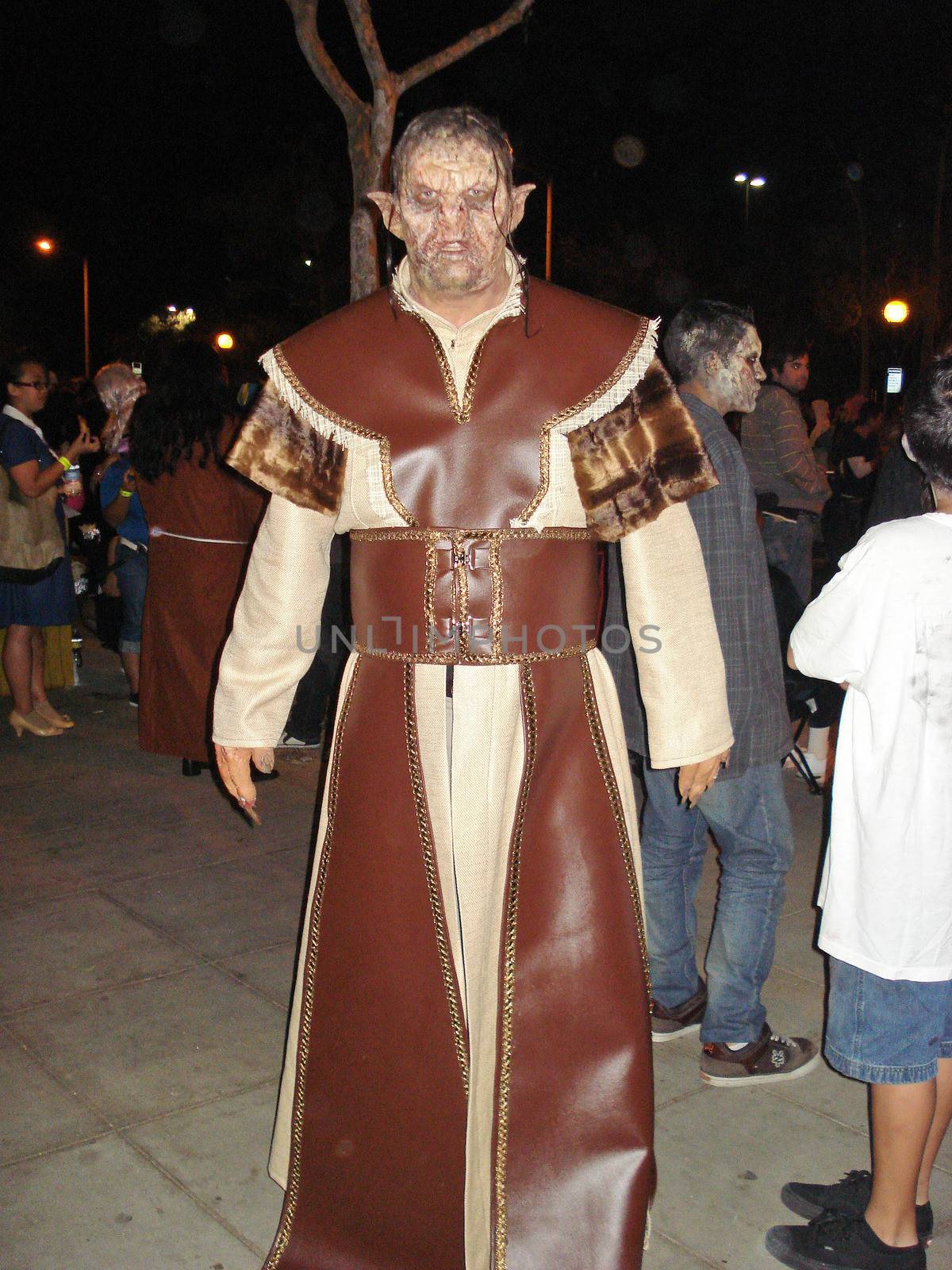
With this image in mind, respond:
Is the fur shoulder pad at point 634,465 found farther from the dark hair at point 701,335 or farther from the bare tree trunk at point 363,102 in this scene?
the bare tree trunk at point 363,102

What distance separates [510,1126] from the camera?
2275 mm

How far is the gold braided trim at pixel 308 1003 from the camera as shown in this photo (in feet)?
7.90

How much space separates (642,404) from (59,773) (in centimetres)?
453

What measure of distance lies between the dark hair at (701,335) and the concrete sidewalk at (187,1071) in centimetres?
198

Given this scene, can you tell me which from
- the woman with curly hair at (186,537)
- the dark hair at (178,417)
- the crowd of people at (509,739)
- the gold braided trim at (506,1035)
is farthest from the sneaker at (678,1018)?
the dark hair at (178,417)

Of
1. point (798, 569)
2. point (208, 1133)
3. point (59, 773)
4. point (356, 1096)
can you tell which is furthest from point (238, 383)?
point (356, 1096)

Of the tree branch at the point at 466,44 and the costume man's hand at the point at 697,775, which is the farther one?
the tree branch at the point at 466,44

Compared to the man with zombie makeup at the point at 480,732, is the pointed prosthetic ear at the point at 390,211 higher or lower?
higher

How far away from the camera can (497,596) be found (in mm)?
2275

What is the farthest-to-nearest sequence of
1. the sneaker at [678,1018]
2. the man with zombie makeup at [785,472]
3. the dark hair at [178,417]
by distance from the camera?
the man with zombie makeup at [785,472] → the dark hair at [178,417] → the sneaker at [678,1018]

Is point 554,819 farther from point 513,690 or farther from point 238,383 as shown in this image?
point 238,383

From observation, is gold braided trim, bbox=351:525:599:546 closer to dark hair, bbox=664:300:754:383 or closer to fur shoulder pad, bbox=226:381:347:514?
fur shoulder pad, bbox=226:381:347:514

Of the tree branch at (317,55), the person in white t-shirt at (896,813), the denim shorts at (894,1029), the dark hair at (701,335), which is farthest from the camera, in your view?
the tree branch at (317,55)

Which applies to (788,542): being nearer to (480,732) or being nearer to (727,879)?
(727,879)
